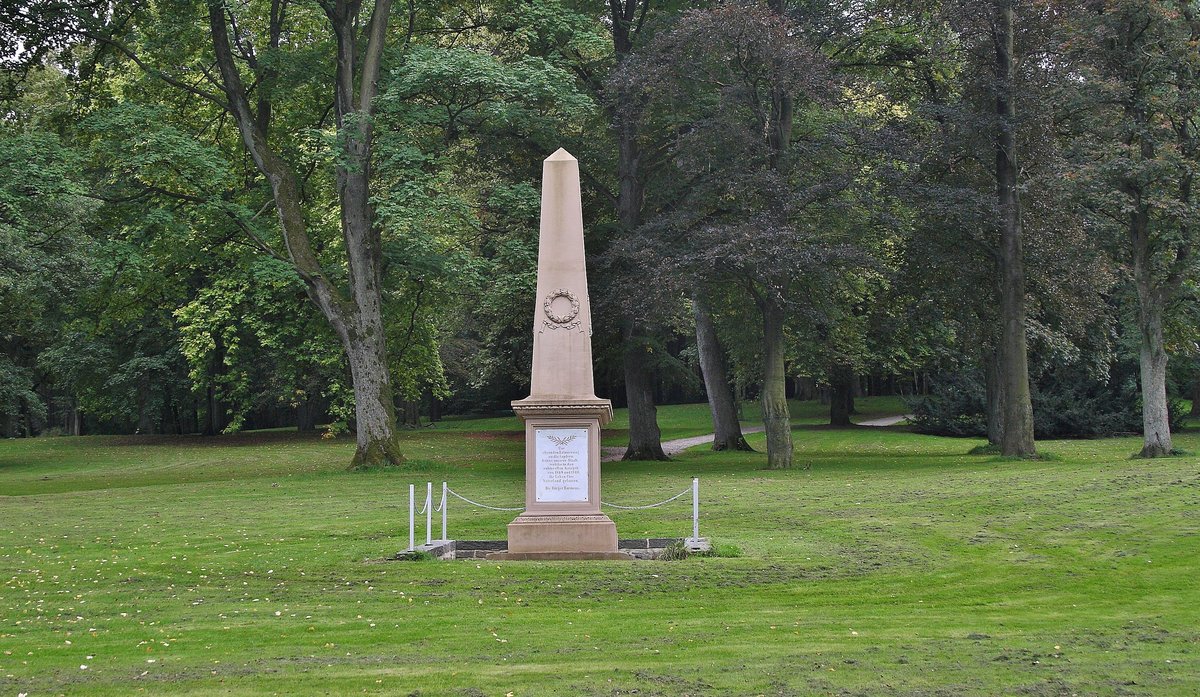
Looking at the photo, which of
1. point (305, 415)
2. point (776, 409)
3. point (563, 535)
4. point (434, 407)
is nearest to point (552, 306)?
point (563, 535)

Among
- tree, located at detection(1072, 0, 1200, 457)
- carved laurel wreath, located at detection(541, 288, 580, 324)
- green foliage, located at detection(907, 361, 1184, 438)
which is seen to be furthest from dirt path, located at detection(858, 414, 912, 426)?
carved laurel wreath, located at detection(541, 288, 580, 324)

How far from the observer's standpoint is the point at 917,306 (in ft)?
115

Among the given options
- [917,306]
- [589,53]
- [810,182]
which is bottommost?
[917,306]

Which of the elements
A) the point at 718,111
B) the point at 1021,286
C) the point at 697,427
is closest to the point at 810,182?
the point at 718,111

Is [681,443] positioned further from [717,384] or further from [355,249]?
[355,249]

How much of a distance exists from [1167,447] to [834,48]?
48.6ft

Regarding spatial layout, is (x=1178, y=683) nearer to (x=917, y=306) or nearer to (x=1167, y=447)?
(x=1167, y=447)

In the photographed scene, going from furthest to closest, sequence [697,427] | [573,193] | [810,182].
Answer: [697,427] < [810,182] < [573,193]

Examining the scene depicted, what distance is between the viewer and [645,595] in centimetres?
1317

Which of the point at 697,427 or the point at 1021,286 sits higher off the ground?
the point at 1021,286

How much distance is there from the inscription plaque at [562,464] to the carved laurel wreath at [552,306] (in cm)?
156

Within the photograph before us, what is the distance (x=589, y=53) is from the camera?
33.8m

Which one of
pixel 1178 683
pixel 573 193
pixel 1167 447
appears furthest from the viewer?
pixel 1167 447

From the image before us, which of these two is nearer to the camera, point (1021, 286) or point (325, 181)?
point (1021, 286)
